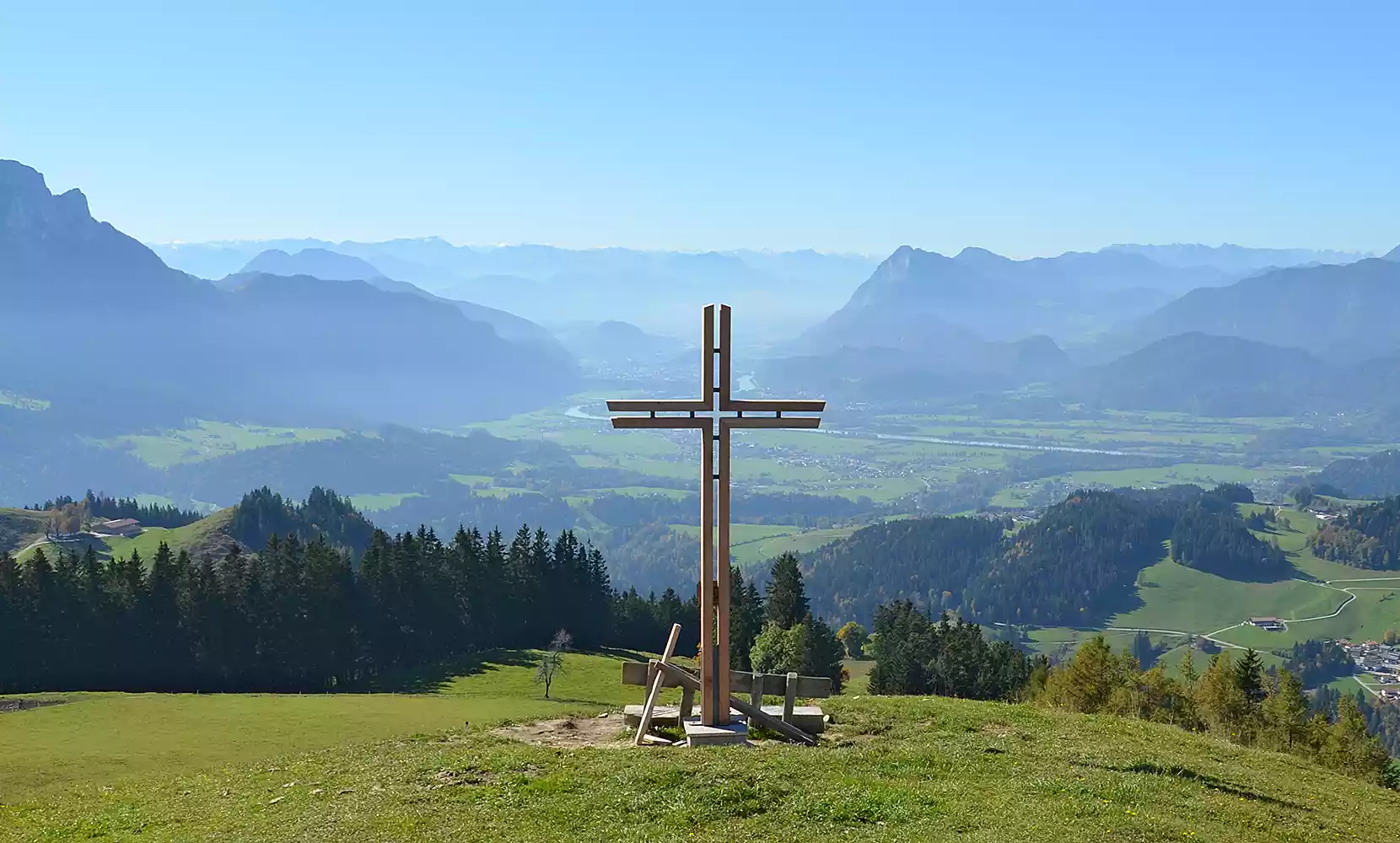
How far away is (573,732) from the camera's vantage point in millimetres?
25438

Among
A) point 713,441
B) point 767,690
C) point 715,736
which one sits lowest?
point 715,736

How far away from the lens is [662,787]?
18.6 meters

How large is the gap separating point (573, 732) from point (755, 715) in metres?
4.76

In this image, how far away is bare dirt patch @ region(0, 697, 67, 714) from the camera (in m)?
46.3

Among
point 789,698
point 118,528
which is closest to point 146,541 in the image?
point 118,528

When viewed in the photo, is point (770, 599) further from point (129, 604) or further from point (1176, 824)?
point (1176, 824)

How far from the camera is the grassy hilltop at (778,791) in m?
16.8

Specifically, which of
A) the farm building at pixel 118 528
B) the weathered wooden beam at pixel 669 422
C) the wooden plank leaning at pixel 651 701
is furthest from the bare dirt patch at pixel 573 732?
the farm building at pixel 118 528

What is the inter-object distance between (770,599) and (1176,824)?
2232 inches

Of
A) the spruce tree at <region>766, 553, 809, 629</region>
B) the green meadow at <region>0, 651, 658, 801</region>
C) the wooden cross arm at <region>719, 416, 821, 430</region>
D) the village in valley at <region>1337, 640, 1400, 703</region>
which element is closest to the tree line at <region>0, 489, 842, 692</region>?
the spruce tree at <region>766, 553, 809, 629</region>

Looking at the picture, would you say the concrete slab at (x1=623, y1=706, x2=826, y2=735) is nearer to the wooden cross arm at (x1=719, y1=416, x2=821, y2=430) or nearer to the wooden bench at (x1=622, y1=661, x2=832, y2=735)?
the wooden bench at (x1=622, y1=661, x2=832, y2=735)

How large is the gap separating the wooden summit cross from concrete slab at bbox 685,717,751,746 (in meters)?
0.32

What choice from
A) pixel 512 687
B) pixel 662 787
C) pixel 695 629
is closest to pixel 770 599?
pixel 695 629

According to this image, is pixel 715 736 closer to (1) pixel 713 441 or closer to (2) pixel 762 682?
(2) pixel 762 682
